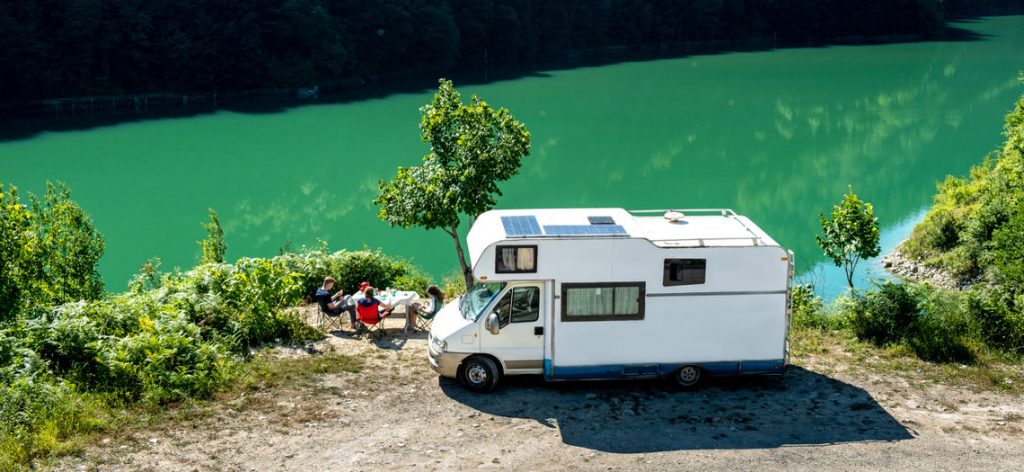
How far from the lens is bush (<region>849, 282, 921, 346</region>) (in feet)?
49.0

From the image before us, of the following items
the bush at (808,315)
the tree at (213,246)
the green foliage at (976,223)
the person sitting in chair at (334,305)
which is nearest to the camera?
the person sitting in chair at (334,305)

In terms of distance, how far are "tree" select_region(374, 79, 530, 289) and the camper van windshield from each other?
326cm

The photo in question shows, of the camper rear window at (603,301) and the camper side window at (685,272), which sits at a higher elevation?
the camper side window at (685,272)

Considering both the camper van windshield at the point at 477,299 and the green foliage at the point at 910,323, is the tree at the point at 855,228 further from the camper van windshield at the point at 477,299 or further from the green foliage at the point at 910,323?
the camper van windshield at the point at 477,299

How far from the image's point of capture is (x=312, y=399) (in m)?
12.7

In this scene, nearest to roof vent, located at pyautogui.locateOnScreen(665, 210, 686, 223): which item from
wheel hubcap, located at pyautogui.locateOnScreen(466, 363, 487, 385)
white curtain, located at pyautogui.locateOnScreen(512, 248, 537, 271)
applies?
white curtain, located at pyautogui.locateOnScreen(512, 248, 537, 271)

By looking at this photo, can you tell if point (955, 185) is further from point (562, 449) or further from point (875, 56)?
point (875, 56)

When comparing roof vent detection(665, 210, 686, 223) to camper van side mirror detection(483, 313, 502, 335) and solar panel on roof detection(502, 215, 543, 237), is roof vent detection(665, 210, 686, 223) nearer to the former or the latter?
solar panel on roof detection(502, 215, 543, 237)

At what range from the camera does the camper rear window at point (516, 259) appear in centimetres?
1255

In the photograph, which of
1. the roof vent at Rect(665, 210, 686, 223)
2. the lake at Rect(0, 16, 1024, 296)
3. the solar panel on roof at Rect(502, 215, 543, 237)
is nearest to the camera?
the solar panel on roof at Rect(502, 215, 543, 237)

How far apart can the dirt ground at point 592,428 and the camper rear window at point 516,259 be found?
1.72 metres

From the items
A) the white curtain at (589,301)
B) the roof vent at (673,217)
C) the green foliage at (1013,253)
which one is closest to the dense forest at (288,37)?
the roof vent at (673,217)

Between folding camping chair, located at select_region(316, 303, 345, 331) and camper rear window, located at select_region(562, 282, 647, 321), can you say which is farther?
folding camping chair, located at select_region(316, 303, 345, 331)

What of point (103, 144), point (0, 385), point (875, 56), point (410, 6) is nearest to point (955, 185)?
point (0, 385)
